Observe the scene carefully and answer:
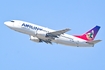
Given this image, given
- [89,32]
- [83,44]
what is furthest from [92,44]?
[89,32]

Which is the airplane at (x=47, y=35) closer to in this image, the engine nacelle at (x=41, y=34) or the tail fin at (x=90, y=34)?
the engine nacelle at (x=41, y=34)

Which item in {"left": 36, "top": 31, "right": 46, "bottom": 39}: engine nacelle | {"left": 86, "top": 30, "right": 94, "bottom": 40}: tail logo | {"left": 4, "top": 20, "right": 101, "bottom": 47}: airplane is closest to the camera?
{"left": 4, "top": 20, "right": 101, "bottom": 47}: airplane

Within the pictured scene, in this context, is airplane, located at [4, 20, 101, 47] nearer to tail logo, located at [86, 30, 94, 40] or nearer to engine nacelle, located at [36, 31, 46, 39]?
engine nacelle, located at [36, 31, 46, 39]

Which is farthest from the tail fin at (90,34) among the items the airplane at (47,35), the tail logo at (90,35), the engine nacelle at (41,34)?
the engine nacelle at (41,34)

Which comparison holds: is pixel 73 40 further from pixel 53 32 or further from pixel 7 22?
pixel 7 22

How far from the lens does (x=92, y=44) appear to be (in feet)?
279

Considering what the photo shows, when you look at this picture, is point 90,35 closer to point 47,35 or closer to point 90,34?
point 90,34

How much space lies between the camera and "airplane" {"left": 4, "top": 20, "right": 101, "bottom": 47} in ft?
275

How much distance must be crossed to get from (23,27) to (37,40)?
22.3ft

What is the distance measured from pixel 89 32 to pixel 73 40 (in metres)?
7.74

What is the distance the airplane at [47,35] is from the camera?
3302 inches

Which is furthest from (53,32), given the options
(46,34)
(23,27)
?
(23,27)

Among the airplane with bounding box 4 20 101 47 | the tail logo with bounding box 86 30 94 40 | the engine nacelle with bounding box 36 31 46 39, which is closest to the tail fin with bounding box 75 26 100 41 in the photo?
the tail logo with bounding box 86 30 94 40

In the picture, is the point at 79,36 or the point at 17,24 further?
the point at 79,36
